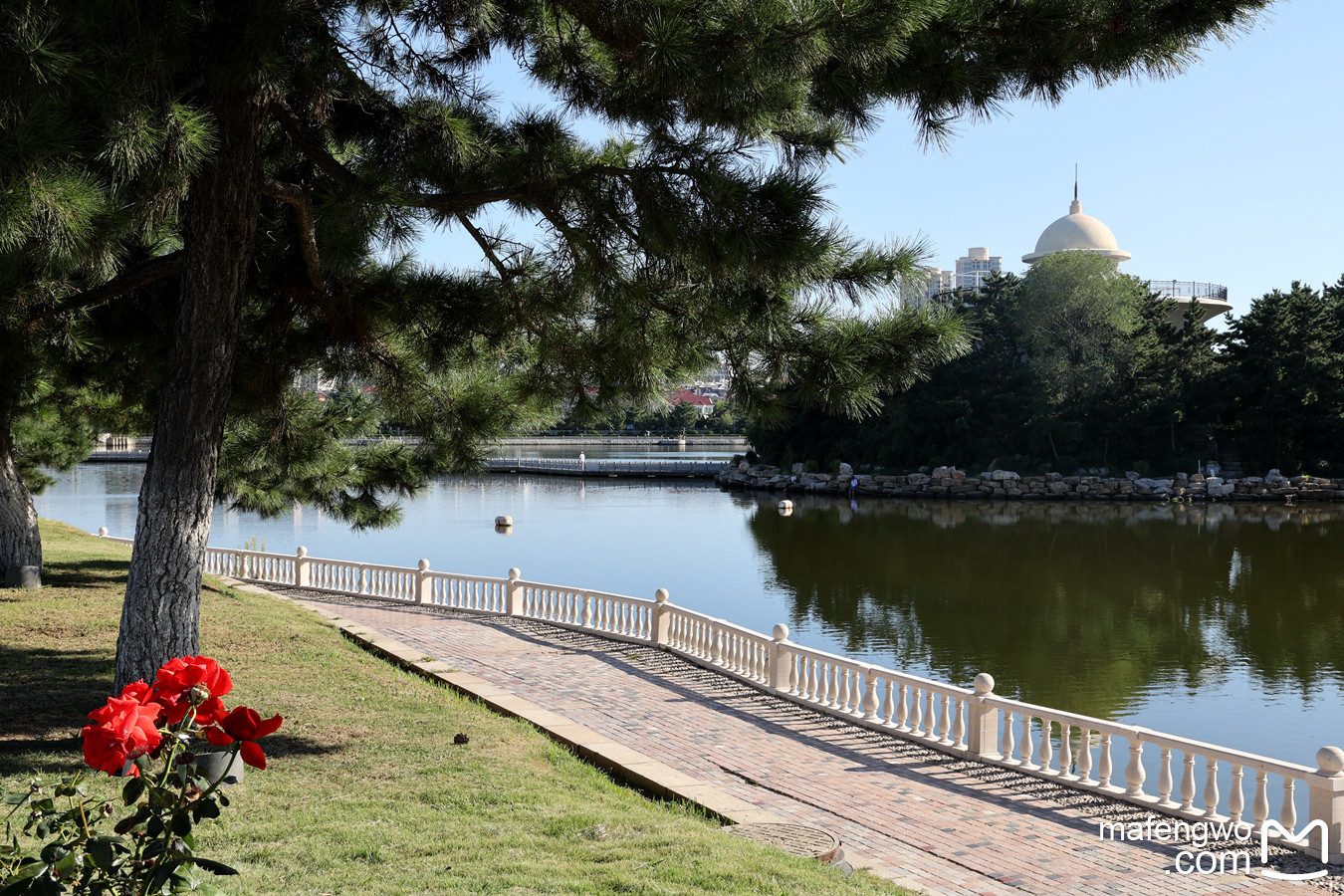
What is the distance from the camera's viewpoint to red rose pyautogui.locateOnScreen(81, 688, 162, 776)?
270cm

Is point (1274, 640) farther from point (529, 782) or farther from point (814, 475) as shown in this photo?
point (814, 475)

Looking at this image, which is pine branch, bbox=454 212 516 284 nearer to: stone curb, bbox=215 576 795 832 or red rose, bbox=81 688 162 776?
stone curb, bbox=215 576 795 832

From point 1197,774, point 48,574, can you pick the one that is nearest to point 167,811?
point 1197,774

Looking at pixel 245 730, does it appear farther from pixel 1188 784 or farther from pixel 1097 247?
pixel 1097 247

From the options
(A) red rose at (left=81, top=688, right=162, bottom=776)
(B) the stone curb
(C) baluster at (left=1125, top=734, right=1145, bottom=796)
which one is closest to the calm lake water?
(C) baluster at (left=1125, top=734, right=1145, bottom=796)

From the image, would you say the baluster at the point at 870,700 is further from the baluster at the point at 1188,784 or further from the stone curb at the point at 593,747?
the baluster at the point at 1188,784

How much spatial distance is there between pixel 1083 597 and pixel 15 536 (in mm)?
20662

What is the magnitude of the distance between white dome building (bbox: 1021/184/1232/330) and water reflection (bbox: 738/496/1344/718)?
21.4 meters

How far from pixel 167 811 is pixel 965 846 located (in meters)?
5.31

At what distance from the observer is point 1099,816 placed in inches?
303

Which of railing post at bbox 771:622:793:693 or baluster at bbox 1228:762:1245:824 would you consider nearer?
baluster at bbox 1228:762:1245:824

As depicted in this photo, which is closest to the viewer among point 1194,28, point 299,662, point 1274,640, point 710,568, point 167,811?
point 167,811

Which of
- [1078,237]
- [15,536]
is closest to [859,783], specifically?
[15,536]

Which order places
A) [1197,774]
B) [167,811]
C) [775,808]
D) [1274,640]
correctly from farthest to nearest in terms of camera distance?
[1274,640] → [1197,774] → [775,808] → [167,811]
